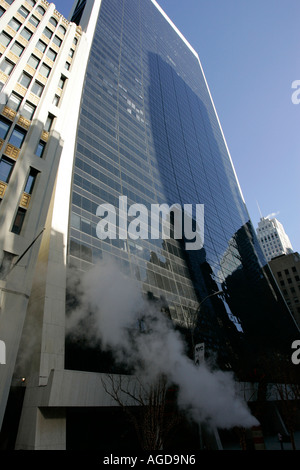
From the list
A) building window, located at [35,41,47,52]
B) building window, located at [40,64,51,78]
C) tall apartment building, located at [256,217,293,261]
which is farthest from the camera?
tall apartment building, located at [256,217,293,261]

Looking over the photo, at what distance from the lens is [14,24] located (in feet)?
70.8

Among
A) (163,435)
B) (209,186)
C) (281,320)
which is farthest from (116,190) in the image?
(281,320)

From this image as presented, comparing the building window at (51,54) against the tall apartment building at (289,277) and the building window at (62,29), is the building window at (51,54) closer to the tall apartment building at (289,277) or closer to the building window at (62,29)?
the building window at (62,29)

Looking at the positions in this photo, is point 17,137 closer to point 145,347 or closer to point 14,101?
point 14,101

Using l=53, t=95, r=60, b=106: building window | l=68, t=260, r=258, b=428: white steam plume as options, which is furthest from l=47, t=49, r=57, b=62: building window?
l=68, t=260, r=258, b=428: white steam plume

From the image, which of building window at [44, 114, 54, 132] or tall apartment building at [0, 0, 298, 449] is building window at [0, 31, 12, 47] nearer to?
tall apartment building at [0, 0, 298, 449]

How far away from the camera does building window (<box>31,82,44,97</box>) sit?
20509mm

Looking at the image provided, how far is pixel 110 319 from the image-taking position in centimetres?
1864

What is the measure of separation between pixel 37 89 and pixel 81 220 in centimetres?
1044

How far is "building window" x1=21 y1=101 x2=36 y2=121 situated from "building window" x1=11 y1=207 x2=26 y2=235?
7.24 meters

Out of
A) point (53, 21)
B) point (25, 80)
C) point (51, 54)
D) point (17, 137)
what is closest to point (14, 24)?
point (51, 54)

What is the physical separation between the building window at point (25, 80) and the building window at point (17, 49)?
67.7 inches

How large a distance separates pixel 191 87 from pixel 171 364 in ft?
281

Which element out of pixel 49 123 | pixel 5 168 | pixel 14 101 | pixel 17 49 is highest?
pixel 17 49
